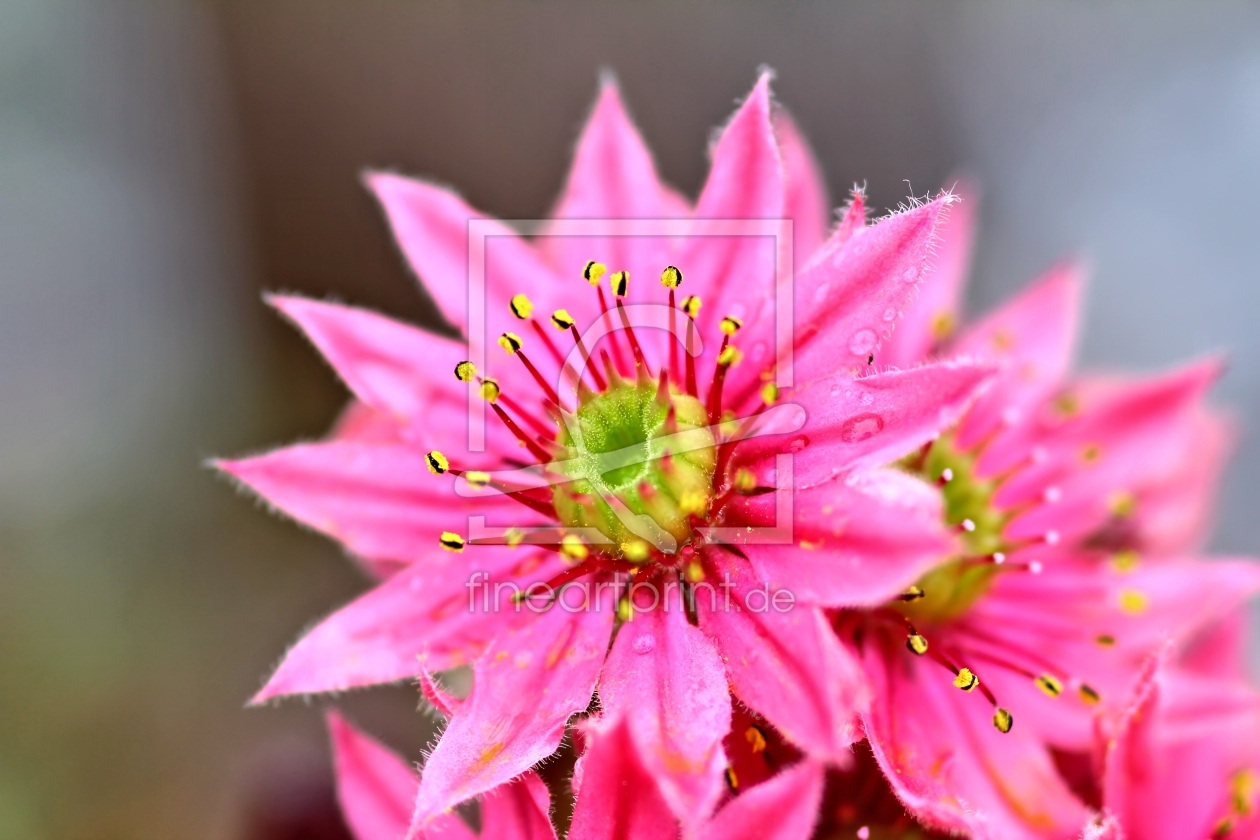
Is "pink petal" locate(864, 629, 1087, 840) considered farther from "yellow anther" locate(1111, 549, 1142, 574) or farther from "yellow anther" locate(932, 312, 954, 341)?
"yellow anther" locate(932, 312, 954, 341)

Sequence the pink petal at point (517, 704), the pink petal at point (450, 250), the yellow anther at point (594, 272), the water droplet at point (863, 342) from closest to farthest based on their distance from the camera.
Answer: the pink petal at point (517, 704) → the water droplet at point (863, 342) → the yellow anther at point (594, 272) → the pink petal at point (450, 250)

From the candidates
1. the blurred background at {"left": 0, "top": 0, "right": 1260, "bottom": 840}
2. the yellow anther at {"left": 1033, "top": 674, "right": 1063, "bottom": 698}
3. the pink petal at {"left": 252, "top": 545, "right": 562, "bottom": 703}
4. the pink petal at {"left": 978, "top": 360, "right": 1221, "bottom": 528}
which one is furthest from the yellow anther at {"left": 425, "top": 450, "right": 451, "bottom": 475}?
the blurred background at {"left": 0, "top": 0, "right": 1260, "bottom": 840}

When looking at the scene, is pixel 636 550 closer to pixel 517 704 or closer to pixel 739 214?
pixel 517 704

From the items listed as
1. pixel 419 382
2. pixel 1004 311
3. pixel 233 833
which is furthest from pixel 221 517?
pixel 1004 311

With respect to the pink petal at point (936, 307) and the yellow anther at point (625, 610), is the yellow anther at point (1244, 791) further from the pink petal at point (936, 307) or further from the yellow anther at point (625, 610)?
the yellow anther at point (625, 610)

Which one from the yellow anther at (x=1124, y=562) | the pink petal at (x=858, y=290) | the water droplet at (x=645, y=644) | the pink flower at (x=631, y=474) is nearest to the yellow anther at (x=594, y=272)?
the pink flower at (x=631, y=474)

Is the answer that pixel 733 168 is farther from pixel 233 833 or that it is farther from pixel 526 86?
pixel 526 86
